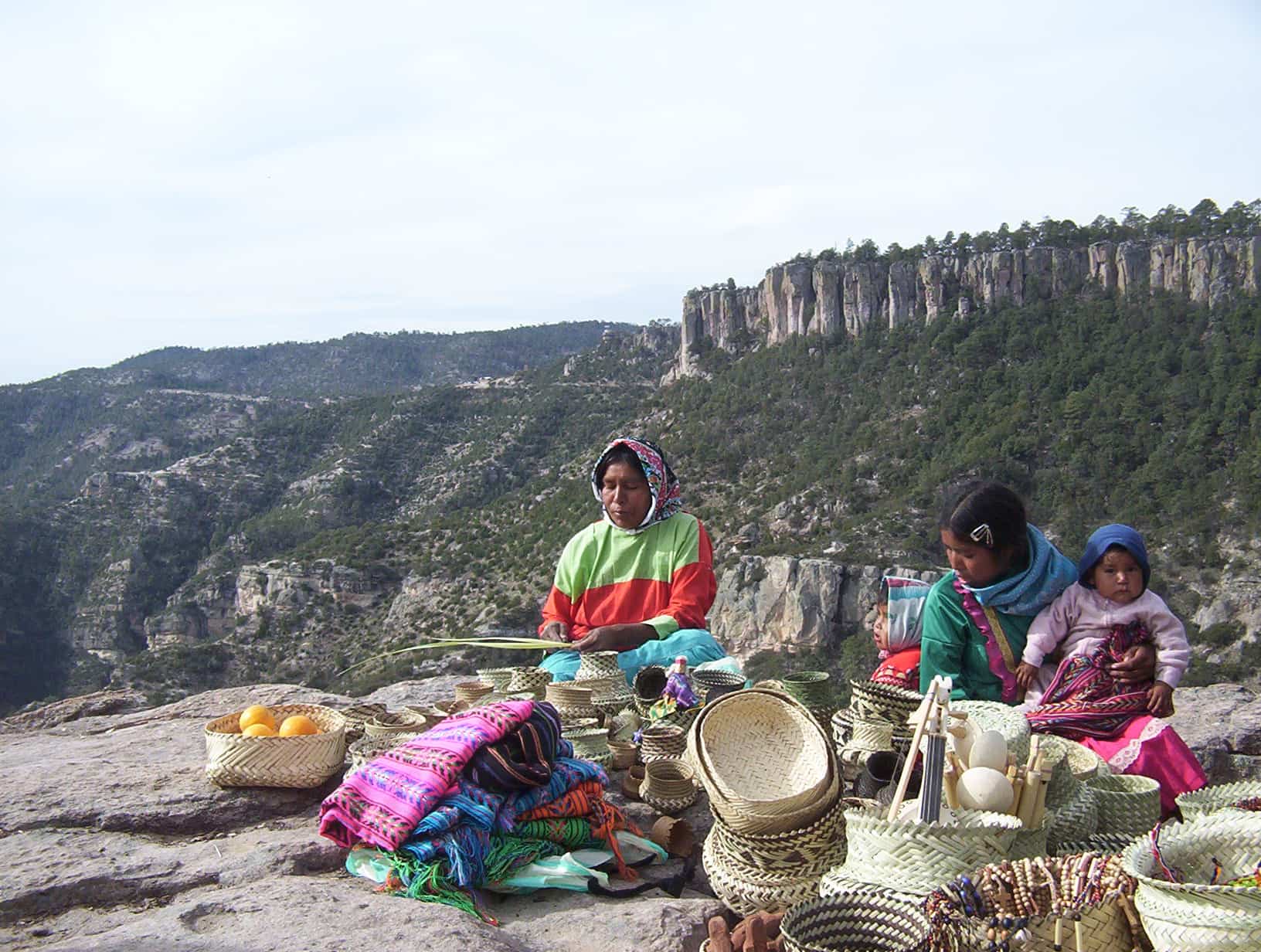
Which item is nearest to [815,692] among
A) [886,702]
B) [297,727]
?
[886,702]

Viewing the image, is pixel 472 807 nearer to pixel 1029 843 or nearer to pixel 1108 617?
pixel 1029 843

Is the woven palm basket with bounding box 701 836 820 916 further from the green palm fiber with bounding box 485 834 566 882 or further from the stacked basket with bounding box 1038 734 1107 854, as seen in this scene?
the stacked basket with bounding box 1038 734 1107 854

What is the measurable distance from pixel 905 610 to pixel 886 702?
0.71 metres

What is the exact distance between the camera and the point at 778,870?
253cm

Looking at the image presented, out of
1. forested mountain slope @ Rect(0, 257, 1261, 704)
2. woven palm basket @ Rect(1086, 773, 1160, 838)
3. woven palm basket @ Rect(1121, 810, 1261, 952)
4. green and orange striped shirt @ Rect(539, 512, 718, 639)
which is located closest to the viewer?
woven palm basket @ Rect(1121, 810, 1261, 952)

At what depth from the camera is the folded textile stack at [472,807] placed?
2697 millimetres

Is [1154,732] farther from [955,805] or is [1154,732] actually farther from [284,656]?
[284,656]

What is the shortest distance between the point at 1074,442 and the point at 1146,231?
76.6ft

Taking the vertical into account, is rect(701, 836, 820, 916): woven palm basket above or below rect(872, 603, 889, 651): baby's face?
below

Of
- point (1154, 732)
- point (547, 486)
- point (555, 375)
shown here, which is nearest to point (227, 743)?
point (1154, 732)

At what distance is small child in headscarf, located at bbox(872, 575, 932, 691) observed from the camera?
4242mm

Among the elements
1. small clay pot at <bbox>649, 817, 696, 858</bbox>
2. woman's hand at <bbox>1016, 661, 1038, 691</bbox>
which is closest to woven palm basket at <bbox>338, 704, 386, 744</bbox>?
small clay pot at <bbox>649, 817, 696, 858</bbox>

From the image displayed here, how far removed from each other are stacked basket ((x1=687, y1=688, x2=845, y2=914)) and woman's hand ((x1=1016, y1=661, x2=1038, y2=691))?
3.81 feet

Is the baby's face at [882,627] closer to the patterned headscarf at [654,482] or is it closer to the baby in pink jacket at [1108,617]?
the baby in pink jacket at [1108,617]
